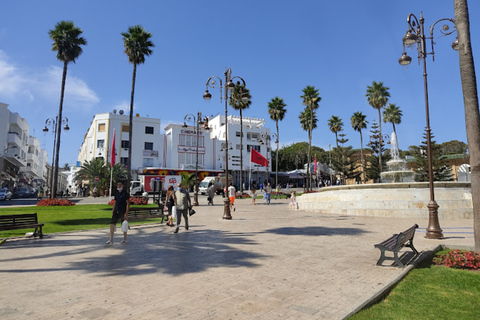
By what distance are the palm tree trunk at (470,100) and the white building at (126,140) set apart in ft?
154

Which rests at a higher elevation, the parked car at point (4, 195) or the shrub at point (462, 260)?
the parked car at point (4, 195)

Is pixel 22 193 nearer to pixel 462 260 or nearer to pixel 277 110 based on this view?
pixel 277 110

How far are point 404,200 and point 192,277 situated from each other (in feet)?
44.0

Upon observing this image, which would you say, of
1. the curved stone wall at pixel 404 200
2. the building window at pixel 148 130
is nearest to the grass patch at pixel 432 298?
the curved stone wall at pixel 404 200

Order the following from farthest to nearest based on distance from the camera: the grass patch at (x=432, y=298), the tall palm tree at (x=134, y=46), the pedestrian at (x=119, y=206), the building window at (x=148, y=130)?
the building window at (x=148, y=130)
the tall palm tree at (x=134, y=46)
the pedestrian at (x=119, y=206)
the grass patch at (x=432, y=298)

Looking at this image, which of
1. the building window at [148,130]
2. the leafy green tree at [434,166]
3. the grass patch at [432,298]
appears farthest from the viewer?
the building window at [148,130]

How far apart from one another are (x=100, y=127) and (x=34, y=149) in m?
25.4

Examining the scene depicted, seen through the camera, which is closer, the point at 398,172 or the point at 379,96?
the point at 398,172

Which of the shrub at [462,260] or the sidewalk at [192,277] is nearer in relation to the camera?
the sidewalk at [192,277]

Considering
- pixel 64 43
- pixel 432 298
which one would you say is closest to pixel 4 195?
pixel 64 43

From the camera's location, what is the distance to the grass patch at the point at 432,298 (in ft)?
12.1

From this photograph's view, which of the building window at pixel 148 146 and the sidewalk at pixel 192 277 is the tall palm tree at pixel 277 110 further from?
the sidewalk at pixel 192 277

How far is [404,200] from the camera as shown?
49.9ft

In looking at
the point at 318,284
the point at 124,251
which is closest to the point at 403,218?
the point at 318,284
